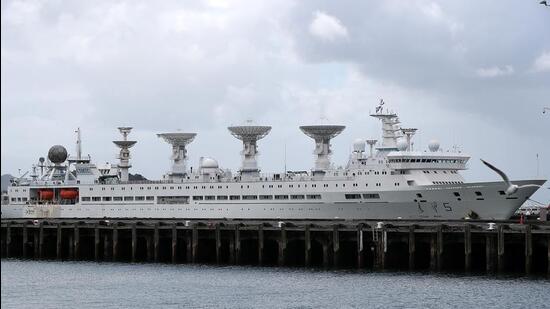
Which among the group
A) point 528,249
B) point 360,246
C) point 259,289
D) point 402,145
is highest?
point 402,145

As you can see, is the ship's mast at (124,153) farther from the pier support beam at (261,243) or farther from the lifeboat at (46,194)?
the pier support beam at (261,243)

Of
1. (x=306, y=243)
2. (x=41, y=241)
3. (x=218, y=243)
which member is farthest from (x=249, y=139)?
(x=306, y=243)

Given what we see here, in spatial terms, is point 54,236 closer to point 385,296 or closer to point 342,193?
point 342,193

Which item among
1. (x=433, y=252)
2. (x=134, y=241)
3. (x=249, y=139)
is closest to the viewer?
(x=433, y=252)

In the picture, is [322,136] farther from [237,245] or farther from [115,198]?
[237,245]

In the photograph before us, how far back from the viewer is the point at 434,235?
50.6 metres

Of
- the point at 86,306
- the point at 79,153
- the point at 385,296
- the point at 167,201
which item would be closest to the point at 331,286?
the point at 385,296

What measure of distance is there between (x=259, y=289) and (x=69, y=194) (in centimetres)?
6073

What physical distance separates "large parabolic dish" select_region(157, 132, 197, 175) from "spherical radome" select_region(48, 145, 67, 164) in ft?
40.9

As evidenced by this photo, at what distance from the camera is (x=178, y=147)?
9975 centimetres

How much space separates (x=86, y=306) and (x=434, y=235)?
2086 cm

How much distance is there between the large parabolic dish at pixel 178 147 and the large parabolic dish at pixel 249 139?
7.77 m

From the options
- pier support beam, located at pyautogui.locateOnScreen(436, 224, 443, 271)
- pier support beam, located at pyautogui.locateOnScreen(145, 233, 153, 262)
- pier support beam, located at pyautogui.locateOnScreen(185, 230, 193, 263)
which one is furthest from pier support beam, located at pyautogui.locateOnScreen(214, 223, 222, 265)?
pier support beam, located at pyautogui.locateOnScreen(436, 224, 443, 271)

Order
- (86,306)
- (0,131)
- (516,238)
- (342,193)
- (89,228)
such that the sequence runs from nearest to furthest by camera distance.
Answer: (0,131), (86,306), (516,238), (89,228), (342,193)
